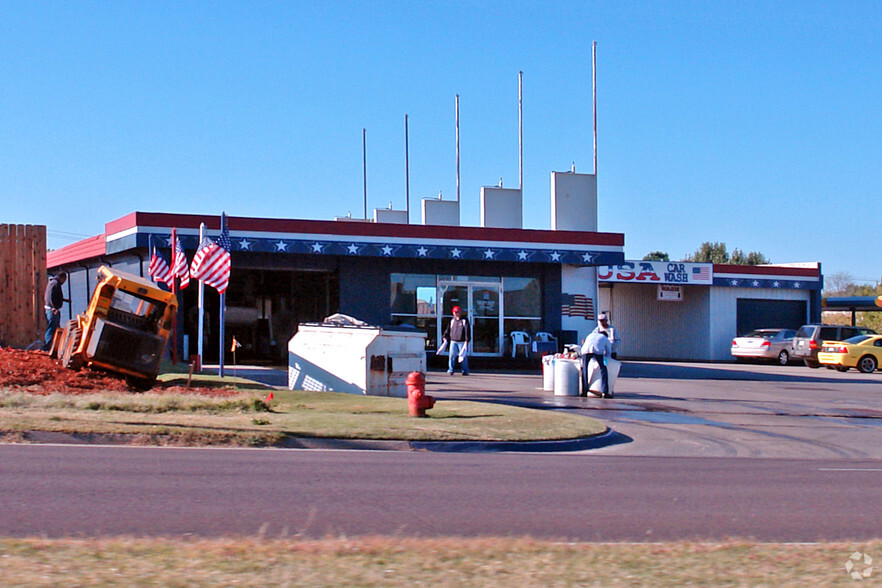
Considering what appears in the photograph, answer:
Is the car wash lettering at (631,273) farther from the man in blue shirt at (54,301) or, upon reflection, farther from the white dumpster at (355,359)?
the man in blue shirt at (54,301)

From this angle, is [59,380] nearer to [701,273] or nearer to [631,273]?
[631,273]

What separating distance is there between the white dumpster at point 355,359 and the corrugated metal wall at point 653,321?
83.2 feet

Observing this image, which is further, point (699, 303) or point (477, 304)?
point (699, 303)

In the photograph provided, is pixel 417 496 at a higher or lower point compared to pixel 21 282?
lower

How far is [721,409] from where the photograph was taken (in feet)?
61.7

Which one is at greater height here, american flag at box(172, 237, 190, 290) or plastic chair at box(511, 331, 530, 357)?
american flag at box(172, 237, 190, 290)

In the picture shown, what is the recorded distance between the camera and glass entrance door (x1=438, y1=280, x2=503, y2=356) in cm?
3030

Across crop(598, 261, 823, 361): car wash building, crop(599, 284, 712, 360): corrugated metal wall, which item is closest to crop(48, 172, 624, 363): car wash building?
crop(598, 261, 823, 361): car wash building

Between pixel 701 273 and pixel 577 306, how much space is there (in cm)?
1125

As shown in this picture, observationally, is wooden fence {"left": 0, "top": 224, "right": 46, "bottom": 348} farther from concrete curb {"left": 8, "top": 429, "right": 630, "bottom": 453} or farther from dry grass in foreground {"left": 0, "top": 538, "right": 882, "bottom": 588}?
dry grass in foreground {"left": 0, "top": 538, "right": 882, "bottom": 588}

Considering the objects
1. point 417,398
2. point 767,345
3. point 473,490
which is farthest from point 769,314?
point 473,490

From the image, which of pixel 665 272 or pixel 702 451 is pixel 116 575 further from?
pixel 665 272

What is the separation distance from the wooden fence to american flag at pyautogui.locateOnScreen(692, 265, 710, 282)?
26.7 m

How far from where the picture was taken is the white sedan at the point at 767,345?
125 feet
